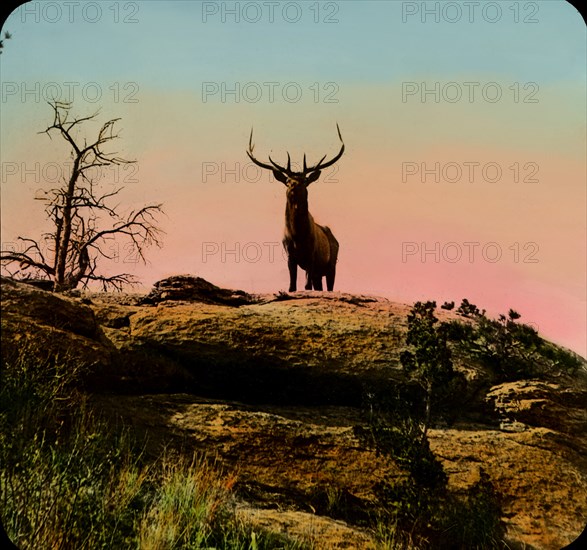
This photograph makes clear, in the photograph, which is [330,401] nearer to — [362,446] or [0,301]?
[362,446]

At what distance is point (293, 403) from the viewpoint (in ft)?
36.2

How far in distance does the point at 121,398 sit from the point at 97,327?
1142 mm

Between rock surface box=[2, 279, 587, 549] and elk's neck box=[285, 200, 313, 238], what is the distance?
4.25 meters

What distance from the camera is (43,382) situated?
365 inches

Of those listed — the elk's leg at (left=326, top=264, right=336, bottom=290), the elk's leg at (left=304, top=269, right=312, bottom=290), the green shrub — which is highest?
the elk's leg at (left=326, top=264, right=336, bottom=290)

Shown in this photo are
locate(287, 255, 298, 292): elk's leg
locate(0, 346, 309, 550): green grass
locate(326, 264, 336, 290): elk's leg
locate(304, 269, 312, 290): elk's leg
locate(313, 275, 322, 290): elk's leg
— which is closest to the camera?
locate(0, 346, 309, 550): green grass

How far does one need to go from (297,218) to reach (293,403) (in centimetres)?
608

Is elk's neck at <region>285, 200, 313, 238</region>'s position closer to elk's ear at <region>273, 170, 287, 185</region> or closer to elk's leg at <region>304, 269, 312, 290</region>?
elk's ear at <region>273, 170, 287, 185</region>

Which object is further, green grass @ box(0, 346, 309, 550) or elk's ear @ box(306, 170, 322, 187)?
elk's ear @ box(306, 170, 322, 187)

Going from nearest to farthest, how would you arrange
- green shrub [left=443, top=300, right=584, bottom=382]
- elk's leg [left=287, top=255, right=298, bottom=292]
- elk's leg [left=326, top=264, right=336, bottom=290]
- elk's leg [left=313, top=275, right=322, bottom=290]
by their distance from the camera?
green shrub [left=443, top=300, right=584, bottom=382] → elk's leg [left=287, top=255, right=298, bottom=292] → elk's leg [left=313, top=275, right=322, bottom=290] → elk's leg [left=326, top=264, right=336, bottom=290]

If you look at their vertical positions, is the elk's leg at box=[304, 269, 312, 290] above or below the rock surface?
above

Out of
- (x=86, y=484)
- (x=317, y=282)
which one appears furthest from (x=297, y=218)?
(x=86, y=484)

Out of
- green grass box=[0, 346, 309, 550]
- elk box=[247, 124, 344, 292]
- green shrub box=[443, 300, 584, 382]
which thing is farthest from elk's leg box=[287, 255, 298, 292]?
green grass box=[0, 346, 309, 550]

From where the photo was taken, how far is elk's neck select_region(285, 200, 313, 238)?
1628cm
